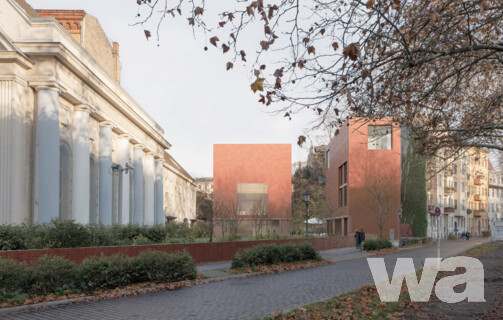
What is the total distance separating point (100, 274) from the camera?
13.4 m

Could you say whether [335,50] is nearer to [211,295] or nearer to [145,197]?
[211,295]

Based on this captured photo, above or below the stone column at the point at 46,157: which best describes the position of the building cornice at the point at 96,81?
above

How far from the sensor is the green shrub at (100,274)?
13133 mm

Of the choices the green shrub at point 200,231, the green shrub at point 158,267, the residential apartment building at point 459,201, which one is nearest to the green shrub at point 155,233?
the green shrub at point 200,231

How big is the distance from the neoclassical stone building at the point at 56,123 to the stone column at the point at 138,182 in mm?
4297

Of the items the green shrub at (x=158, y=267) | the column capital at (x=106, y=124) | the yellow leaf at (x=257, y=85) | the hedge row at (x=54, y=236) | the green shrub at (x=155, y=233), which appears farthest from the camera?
the column capital at (x=106, y=124)

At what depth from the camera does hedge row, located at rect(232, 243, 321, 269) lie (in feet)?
66.8

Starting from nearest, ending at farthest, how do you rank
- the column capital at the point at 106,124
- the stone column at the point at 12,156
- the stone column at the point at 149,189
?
the stone column at the point at 12,156 → the column capital at the point at 106,124 → the stone column at the point at 149,189

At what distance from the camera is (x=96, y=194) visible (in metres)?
32.9

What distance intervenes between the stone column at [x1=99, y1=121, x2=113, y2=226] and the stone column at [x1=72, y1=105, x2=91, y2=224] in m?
4.46

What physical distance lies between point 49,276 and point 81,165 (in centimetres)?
1680

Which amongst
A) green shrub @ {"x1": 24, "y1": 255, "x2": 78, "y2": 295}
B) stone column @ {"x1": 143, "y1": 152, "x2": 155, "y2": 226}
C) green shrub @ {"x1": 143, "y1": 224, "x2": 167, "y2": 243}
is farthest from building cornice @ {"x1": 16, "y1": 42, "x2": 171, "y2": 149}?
green shrub @ {"x1": 24, "y1": 255, "x2": 78, "y2": 295}

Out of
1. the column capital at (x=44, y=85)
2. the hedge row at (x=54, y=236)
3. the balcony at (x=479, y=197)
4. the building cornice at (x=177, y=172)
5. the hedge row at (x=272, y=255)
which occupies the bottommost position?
the hedge row at (x=272, y=255)

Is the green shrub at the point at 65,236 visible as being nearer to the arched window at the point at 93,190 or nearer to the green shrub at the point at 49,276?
the green shrub at the point at 49,276
